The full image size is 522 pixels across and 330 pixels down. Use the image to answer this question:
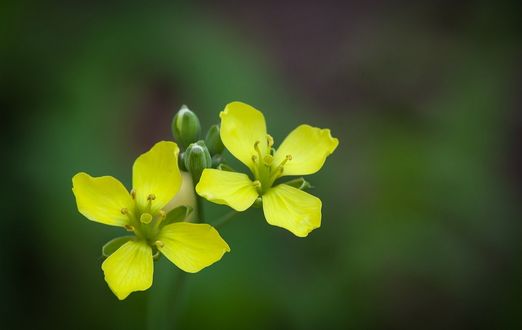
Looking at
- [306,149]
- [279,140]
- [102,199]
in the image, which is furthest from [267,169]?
[279,140]

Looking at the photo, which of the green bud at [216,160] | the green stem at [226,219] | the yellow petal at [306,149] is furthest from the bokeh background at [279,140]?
the yellow petal at [306,149]

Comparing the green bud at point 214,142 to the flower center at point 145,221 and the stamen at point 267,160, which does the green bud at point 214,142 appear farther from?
the flower center at point 145,221

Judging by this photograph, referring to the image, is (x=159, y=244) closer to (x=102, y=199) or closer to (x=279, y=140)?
(x=102, y=199)

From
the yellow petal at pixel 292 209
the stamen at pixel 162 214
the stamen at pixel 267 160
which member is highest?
the stamen at pixel 267 160

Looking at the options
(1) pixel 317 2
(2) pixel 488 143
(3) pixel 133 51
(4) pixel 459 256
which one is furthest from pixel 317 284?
(1) pixel 317 2

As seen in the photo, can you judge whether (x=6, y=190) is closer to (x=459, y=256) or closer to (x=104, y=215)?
(x=104, y=215)

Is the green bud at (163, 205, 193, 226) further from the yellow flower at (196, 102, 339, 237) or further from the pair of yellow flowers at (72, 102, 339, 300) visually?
the yellow flower at (196, 102, 339, 237)

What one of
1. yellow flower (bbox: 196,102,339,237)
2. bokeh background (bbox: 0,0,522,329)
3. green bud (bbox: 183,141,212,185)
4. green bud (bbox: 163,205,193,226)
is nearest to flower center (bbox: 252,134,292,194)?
yellow flower (bbox: 196,102,339,237)
